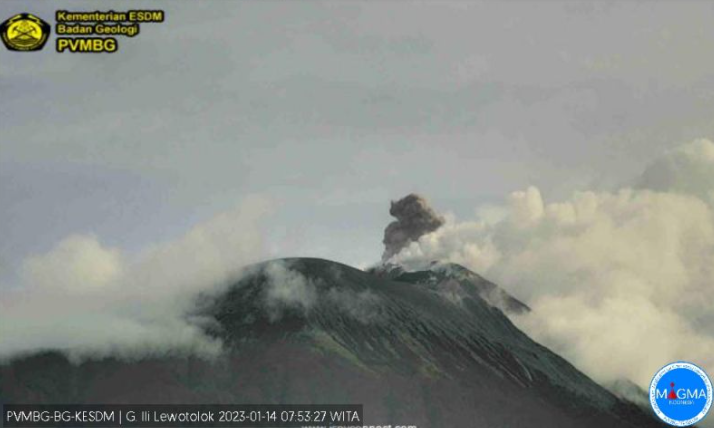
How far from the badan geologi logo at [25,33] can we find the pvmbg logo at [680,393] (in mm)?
88572

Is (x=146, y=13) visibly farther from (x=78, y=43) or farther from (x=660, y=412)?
(x=660, y=412)

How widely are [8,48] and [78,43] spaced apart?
932 cm

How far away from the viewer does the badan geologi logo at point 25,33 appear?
12975 centimetres

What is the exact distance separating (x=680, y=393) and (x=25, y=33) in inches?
3739

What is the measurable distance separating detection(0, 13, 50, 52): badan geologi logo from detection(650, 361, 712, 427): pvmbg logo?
3487 inches

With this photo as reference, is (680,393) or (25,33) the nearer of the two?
(680,393)

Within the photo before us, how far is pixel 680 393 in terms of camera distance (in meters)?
116

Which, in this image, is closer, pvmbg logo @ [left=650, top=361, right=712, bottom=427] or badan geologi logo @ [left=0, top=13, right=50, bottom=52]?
pvmbg logo @ [left=650, top=361, right=712, bottom=427]

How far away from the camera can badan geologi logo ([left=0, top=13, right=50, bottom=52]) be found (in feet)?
426

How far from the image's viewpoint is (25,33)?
428 ft

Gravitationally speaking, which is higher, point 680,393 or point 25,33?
point 25,33

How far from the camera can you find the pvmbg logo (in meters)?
114

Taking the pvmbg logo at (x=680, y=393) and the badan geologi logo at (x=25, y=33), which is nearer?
the pvmbg logo at (x=680, y=393)

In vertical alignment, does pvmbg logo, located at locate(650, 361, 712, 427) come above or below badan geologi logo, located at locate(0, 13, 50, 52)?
below
